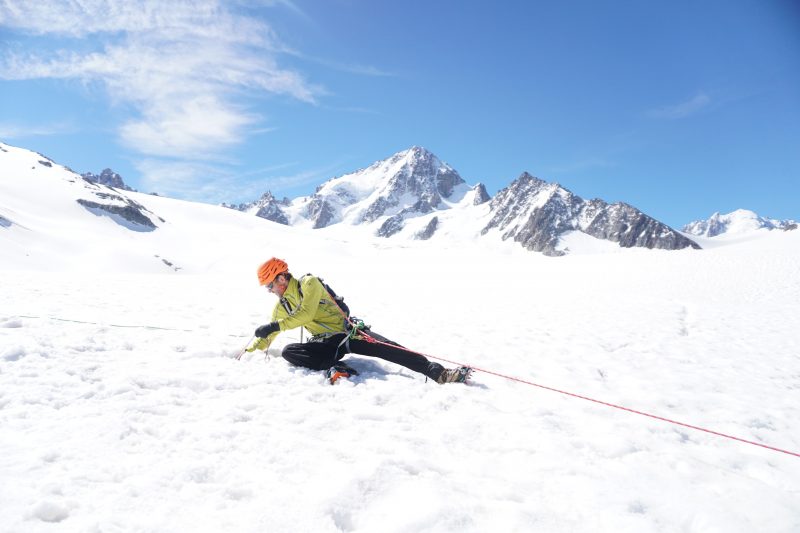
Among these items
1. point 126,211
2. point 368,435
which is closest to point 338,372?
point 368,435

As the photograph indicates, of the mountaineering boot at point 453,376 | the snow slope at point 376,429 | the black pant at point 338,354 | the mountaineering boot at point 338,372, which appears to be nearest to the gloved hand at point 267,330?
the black pant at point 338,354

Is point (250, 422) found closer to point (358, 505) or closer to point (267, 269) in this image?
point (358, 505)

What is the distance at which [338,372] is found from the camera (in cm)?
682

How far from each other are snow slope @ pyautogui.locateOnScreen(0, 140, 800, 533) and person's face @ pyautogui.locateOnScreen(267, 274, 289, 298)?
1307 millimetres

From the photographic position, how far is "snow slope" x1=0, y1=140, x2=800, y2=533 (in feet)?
11.5

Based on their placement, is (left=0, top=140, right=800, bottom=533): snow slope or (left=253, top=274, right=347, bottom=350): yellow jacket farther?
(left=253, top=274, right=347, bottom=350): yellow jacket

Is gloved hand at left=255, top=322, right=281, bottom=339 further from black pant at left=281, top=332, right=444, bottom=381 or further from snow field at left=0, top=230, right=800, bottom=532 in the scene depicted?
snow field at left=0, top=230, right=800, bottom=532

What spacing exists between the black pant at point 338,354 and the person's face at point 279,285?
0.99 metres

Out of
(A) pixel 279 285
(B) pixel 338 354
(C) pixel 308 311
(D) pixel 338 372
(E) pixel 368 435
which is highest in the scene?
(A) pixel 279 285

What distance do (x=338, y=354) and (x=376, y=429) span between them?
8.09ft

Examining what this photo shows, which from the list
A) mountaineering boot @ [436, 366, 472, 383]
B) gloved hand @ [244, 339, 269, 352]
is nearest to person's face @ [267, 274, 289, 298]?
gloved hand @ [244, 339, 269, 352]

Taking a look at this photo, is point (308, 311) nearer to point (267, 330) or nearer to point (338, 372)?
point (267, 330)

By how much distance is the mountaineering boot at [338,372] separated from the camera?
22.0 feet

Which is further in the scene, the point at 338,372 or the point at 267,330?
the point at 267,330
